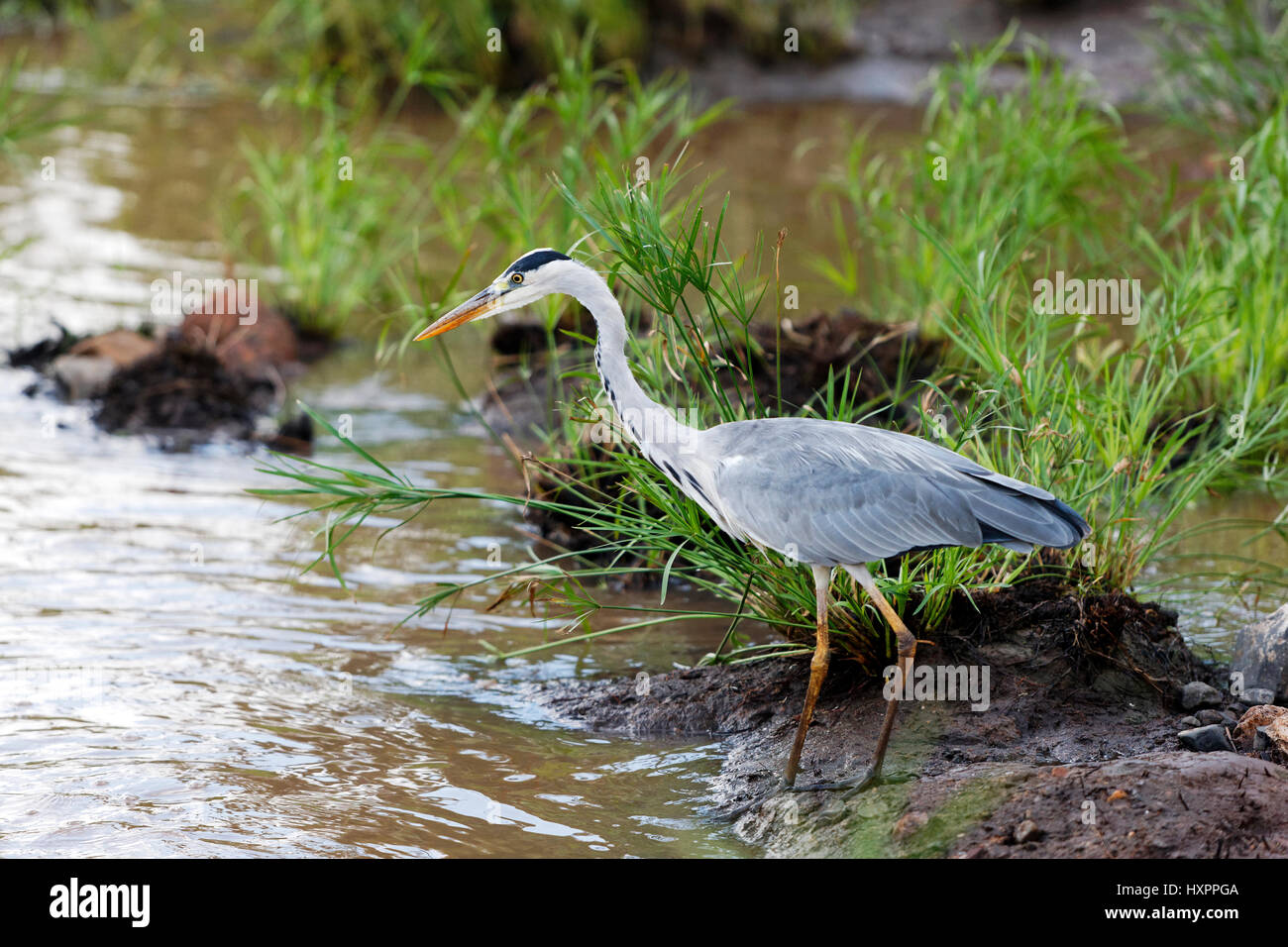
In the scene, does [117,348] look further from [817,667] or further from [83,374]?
[817,667]

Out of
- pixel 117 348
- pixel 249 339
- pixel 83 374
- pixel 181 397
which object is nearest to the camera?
pixel 181 397

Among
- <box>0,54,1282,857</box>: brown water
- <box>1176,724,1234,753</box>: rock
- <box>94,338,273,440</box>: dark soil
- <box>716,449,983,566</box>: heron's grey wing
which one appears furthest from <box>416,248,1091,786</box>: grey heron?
<box>94,338,273,440</box>: dark soil

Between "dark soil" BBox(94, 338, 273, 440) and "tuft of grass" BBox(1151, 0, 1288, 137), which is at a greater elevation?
"tuft of grass" BBox(1151, 0, 1288, 137)

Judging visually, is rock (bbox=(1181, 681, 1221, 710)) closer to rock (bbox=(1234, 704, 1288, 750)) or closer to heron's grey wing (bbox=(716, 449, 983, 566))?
rock (bbox=(1234, 704, 1288, 750))

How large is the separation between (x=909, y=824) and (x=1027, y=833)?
343mm

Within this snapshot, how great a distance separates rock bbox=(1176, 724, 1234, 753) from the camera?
14.5ft

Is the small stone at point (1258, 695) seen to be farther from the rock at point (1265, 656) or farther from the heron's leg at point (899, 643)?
the heron's leg at point (899, 643)

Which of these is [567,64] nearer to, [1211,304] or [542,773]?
[1211,304]

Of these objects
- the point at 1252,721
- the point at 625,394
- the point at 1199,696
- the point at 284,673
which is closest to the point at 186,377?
the point at 284,673

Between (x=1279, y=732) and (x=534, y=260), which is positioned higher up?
(x=534, y=260)

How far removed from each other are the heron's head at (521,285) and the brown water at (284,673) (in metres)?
1.18

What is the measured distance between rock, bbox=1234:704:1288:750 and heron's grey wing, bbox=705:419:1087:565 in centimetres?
88

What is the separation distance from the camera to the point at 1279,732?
172 inches
